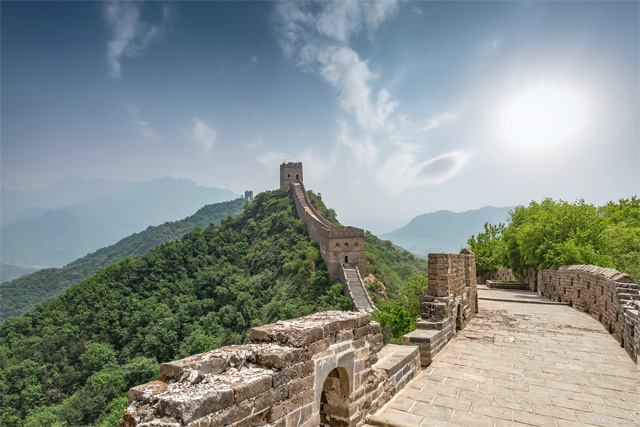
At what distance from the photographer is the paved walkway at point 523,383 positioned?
4258 millimetres

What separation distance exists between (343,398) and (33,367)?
4202 cm

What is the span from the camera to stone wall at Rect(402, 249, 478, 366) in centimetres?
623

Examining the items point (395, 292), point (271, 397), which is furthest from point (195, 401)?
point (395, 292)

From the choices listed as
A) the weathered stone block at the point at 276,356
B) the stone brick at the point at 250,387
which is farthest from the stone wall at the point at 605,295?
the stone brick at the point at 250,387

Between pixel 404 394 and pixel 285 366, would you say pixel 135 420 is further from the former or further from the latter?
pixel 404 394

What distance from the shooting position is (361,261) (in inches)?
1357

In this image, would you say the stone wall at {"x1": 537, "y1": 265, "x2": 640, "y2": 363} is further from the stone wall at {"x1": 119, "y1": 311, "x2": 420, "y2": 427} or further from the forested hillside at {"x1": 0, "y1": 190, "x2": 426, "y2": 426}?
the forested hillside at {"x1": 0, "y1": 190, "x2": 426, "y2": 426}

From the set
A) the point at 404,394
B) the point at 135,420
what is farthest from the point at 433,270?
the point at 135,420

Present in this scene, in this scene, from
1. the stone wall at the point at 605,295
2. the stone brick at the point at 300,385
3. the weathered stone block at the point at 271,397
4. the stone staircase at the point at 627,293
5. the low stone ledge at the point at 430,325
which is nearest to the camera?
the weathered stone block at the point at 271,397

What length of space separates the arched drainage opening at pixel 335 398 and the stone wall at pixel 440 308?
280cm

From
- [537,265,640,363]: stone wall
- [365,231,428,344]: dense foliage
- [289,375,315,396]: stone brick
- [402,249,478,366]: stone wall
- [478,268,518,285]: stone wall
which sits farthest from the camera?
[478,268,518,285]: stone wall

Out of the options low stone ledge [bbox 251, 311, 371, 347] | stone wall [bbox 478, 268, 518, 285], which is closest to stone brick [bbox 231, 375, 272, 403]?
low stone ledge [bbox 251, 311, 371, 347]

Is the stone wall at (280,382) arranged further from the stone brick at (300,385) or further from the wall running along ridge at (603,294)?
the wall running along ridge at (603,294)

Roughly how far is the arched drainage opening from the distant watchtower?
55021 millimetres
